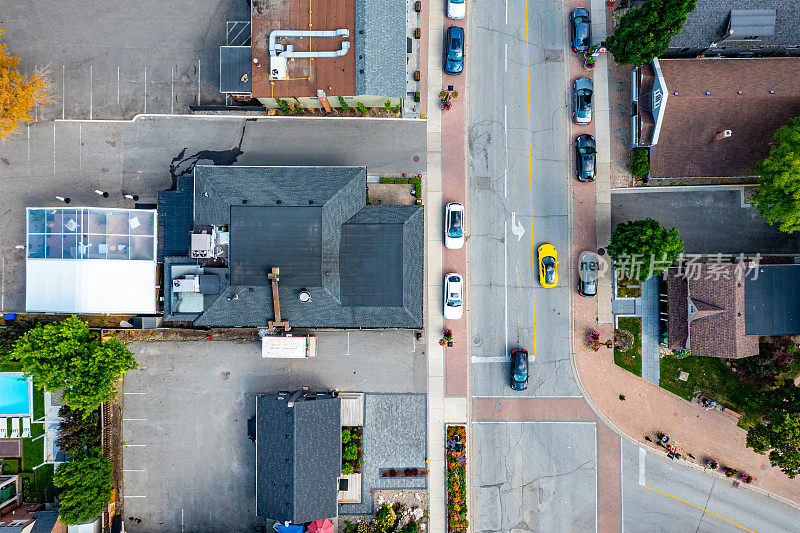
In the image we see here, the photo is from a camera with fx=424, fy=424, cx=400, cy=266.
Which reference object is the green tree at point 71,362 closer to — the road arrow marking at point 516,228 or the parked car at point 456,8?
the road arrow marking at point 516,228

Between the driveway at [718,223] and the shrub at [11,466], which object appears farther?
the driveway at [718,223]

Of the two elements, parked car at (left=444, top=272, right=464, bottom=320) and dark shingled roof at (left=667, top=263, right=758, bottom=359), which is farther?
parked car at (left=444, top=272, right=464, bottom=320)

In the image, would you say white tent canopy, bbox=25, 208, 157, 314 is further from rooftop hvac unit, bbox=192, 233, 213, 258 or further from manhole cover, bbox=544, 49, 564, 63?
manhole cover, bbox=544, 49, 564, 63

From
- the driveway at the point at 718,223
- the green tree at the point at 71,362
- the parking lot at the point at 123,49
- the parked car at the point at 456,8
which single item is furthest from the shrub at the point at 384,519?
the parked car at the point at 456,8

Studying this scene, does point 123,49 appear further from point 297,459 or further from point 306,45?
point 297,459

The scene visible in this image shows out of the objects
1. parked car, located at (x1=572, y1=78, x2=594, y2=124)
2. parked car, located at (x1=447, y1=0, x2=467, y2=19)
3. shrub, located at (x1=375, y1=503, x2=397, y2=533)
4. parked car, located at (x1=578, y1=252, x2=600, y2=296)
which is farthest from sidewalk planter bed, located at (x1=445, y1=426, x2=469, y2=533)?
parked car, located at (x1=447, y1=0, x2=467, y2=19)

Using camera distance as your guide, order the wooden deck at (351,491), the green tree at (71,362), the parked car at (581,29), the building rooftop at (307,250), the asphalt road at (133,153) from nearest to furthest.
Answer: the green tree at (71,362), the building rooftop at (307,250), the parked car at (581,29), the wooden deck at (351,491), the asphalt road at (133,153)

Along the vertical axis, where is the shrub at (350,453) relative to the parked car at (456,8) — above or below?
below

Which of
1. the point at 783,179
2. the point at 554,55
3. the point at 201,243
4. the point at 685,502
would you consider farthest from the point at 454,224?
the point at 685,502
